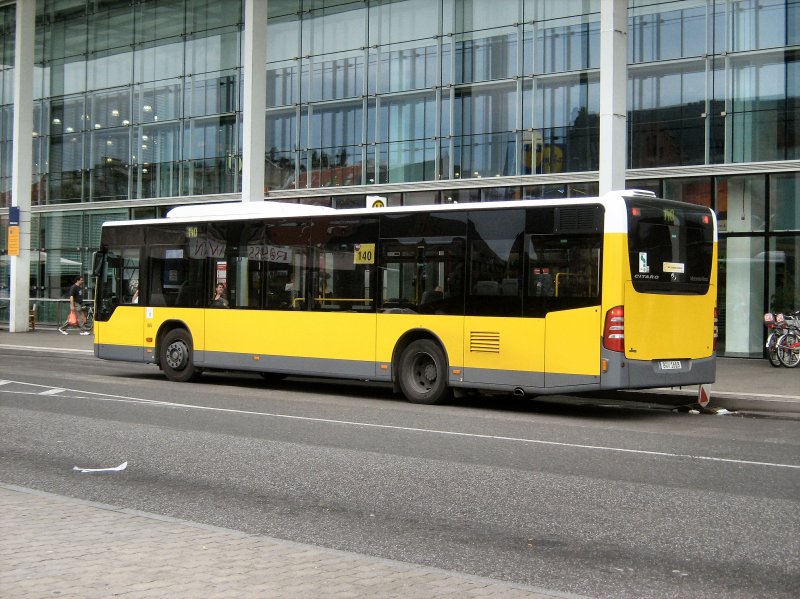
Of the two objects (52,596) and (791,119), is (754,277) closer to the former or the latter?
(791,119)

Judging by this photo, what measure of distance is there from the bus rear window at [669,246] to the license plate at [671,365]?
96 cm

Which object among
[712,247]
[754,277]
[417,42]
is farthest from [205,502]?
[417,42]

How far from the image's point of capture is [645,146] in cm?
2405

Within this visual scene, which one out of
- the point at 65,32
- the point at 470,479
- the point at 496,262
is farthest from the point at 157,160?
the point at 470,479

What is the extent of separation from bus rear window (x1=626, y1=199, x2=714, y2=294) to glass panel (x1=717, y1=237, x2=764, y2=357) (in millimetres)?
8632

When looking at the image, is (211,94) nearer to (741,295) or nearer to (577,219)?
(741,295)

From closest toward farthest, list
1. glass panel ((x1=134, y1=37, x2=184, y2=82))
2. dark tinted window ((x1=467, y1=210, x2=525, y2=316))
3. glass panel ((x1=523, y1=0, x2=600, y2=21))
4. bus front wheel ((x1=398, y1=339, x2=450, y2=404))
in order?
dark tinted window ((x1=467, y1=210, x2=525, y2=316)) → bus front wheel ((x1=398, y1=339, x2=450, y2=404)) → glass panel ((x1=523, y1=0, x2=600, y2=21)) → glass panel ((x1=134, y1=37, x2=184, y2=82))

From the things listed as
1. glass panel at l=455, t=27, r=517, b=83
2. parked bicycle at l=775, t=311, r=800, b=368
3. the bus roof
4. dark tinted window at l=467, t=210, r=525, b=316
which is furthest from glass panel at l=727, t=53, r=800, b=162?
dark tinted window at l=467, t=210, r=525, b=316

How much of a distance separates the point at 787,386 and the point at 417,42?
15.1 m

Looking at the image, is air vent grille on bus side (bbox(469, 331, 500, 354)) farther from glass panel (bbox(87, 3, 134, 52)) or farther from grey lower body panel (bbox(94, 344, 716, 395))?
glass panel (bbox(87, 3, 134, 52))

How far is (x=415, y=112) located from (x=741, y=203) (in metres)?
9.39

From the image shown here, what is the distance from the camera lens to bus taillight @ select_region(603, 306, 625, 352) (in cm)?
1340

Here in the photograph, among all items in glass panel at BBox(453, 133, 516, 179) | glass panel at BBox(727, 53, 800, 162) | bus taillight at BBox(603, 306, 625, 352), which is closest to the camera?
bus taillight at BBox(603, 306, 625, 352)

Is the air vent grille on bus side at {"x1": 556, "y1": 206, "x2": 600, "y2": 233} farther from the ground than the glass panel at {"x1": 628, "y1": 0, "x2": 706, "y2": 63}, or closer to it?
closer to it
